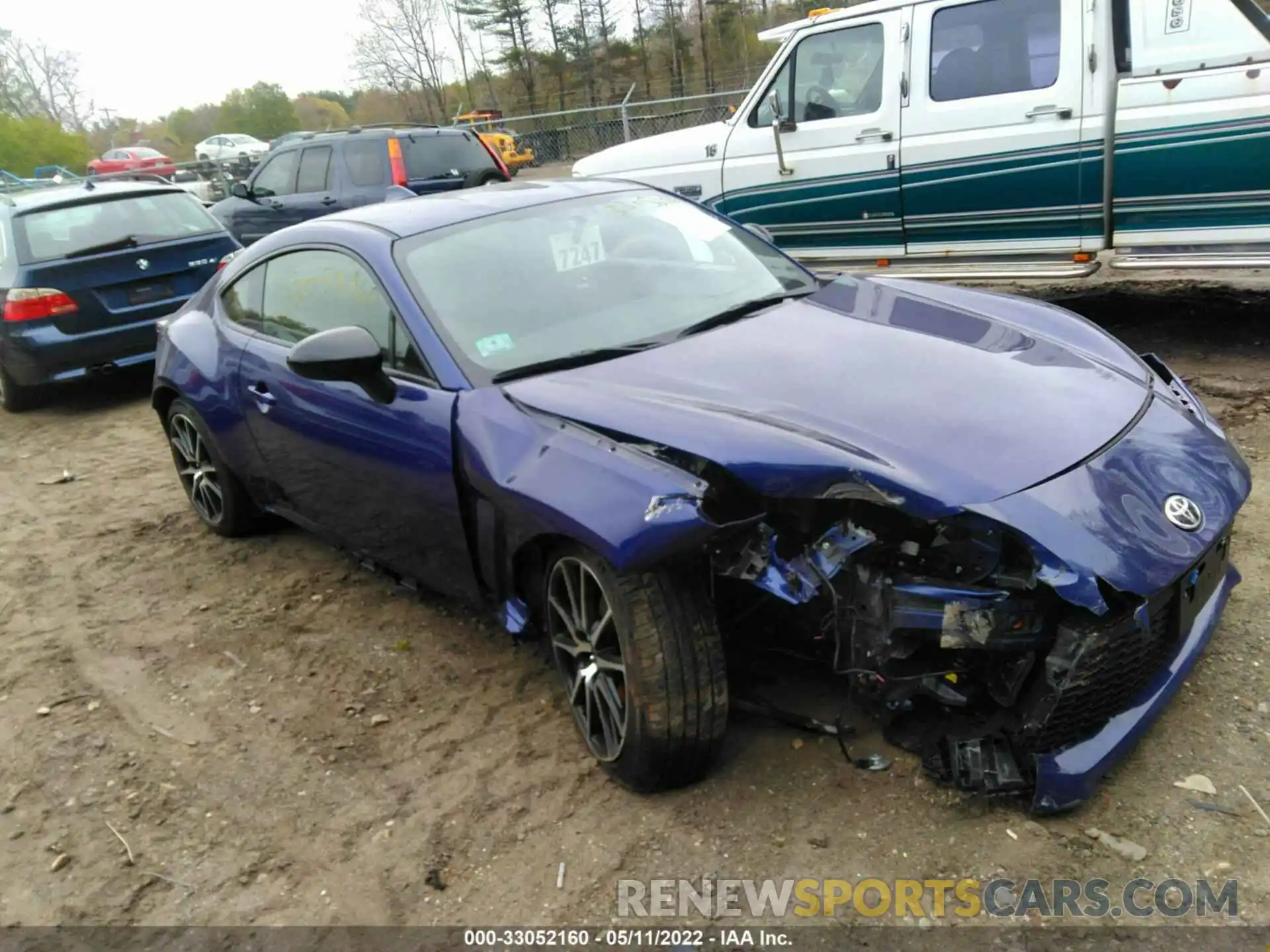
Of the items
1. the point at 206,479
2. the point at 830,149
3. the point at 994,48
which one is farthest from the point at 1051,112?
the point at 206,479

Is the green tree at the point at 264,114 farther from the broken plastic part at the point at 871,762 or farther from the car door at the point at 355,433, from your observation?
the broken plastic part at the point at 871,762

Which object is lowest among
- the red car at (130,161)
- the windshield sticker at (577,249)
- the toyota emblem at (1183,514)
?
the toyota emblem at (1183,514)

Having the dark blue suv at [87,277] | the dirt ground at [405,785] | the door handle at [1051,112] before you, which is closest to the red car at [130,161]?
the dark blue suv at [87,277]

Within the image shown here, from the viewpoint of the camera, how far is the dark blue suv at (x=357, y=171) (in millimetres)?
10773

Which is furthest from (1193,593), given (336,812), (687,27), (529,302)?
(687,27)

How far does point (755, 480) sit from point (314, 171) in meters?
10.2

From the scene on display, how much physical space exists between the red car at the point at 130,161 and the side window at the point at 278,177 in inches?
903

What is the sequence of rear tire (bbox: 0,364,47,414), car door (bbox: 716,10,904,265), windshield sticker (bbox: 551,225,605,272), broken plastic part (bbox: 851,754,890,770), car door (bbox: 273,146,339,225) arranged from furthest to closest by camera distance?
car door (bbox: 273,146,339,225) < rear tire (bbox: 0,364,47,414) < car door (bbox: 716,10,904,265) < windshield sticker (bbox: 551,225,605,272) < broken plastic part (bbox: 851,754,890,770)

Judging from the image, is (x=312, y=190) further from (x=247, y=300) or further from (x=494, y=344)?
(x=494, y=344)

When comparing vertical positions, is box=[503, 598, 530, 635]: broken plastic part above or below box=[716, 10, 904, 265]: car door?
below

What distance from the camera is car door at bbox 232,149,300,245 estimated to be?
1148 centimetres

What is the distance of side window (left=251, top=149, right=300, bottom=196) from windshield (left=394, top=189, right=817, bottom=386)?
340 inches

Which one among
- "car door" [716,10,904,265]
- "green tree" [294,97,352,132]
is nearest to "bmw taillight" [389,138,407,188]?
"car door" [716,10,904,265]

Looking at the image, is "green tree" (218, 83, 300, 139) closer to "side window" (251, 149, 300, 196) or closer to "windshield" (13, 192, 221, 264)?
"side window" (251, 149, 300, 196)
